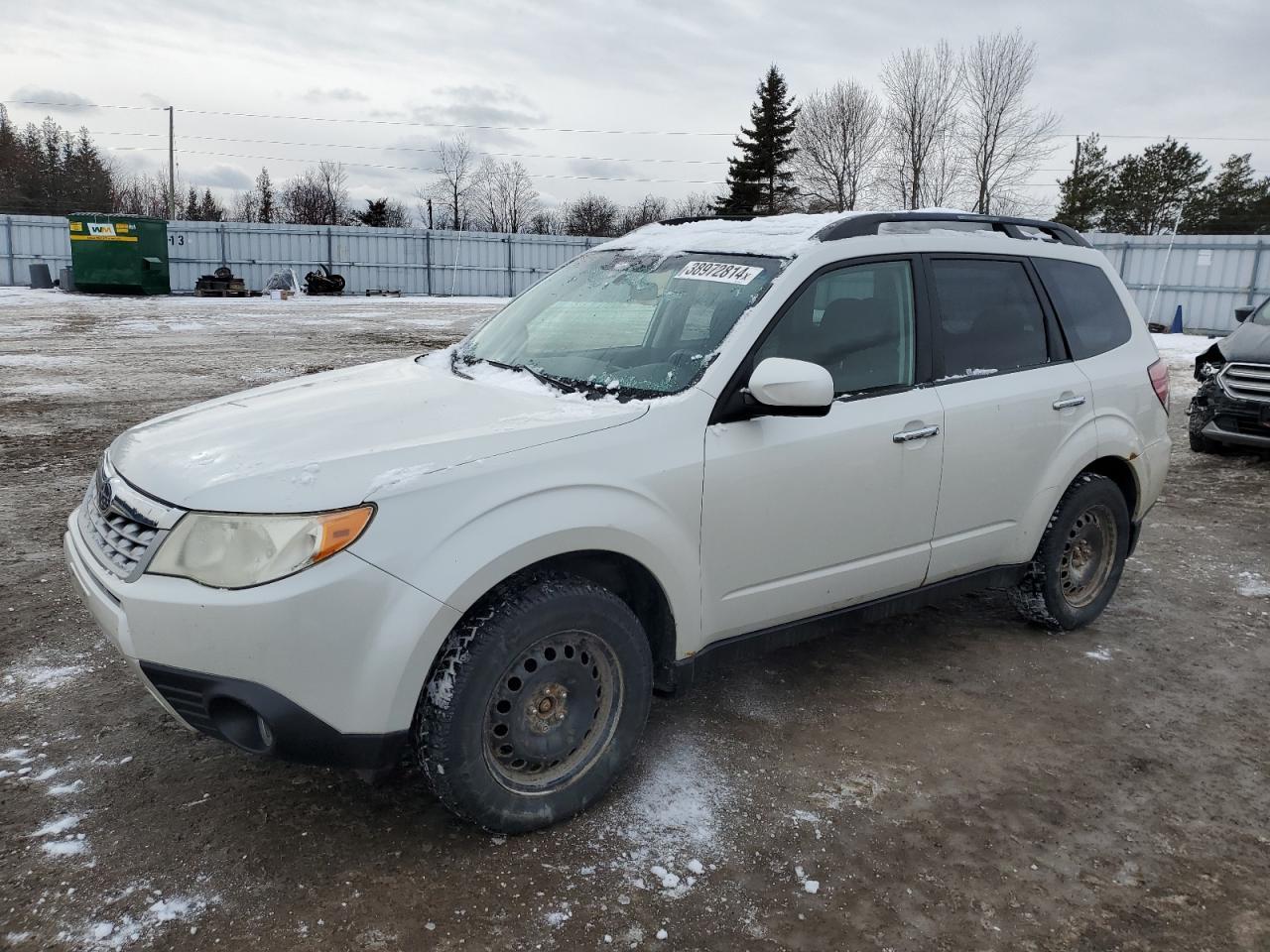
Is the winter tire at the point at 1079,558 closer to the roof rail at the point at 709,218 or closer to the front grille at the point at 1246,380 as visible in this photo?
the roof rail at the point at 709,218

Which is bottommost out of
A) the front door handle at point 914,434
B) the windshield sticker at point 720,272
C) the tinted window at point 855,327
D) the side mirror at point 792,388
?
the front door handle at point 914,434

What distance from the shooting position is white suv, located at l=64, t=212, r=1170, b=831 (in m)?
2.51

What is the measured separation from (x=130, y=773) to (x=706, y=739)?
1.94 meters

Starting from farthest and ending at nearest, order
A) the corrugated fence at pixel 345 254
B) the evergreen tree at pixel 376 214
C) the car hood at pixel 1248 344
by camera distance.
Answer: the evergreen tree at pixel 376 214
the corrugated fence at pixel 345 254
the car hood at pixel 1248 344

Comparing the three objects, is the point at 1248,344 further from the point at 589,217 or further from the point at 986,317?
the point at 589,217

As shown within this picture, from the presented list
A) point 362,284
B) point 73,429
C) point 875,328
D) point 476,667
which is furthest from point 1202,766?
point 362,284

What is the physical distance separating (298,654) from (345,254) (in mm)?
36980

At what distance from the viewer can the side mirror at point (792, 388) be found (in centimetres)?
304

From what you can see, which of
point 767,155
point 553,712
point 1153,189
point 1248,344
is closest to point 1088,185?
point 1153,189

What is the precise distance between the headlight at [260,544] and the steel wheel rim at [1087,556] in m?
3.36

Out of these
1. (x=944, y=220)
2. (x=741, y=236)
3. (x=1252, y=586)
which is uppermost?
(x=944, y=220)

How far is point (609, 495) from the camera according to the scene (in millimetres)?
2887

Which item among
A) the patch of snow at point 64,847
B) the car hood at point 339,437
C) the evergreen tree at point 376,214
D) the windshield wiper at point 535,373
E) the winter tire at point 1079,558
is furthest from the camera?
the evergreen tree at point 376,214

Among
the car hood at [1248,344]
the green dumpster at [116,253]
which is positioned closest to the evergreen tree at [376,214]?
the green dumpster at [116,253]
